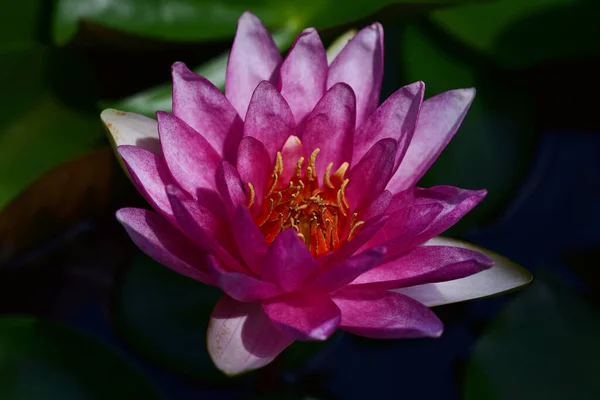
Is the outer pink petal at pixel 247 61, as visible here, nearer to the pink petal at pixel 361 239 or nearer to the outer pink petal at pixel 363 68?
the outer pink petal at pixel 363 68

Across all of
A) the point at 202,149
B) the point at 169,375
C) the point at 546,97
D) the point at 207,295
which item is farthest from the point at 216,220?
the point at 546,97

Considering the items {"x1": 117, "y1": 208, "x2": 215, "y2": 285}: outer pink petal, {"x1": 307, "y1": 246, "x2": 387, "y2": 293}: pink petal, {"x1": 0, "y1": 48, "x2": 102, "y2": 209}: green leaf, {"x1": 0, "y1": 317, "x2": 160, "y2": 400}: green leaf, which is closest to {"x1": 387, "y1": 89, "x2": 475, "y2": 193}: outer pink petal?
{"x1": 307, "y1": 246, "x2": 387, "y2": 293}: pink petal

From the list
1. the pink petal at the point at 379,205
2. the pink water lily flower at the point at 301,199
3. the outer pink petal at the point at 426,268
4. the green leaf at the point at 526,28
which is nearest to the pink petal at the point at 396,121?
the pink water lily flower at the point at 301,199

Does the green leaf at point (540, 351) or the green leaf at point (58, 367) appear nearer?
the green leaf at point (58, 367)

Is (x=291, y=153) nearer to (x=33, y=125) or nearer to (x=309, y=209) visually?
(x=309, y=209)

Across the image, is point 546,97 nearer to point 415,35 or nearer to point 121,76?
point 415,35

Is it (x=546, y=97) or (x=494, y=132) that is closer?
(x=494, y=132)
